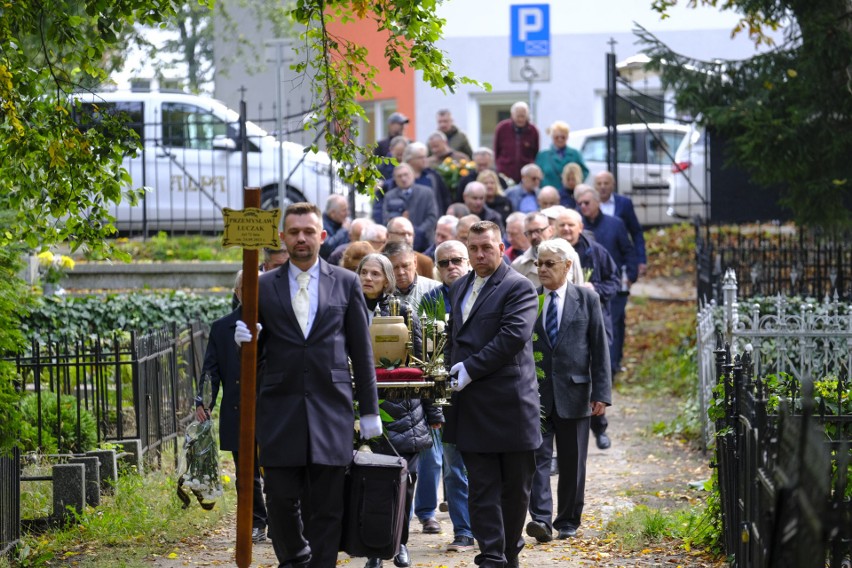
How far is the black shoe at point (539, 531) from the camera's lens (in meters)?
8.85

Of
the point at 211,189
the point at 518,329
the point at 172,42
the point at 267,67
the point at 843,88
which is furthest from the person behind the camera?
the point at 172,42

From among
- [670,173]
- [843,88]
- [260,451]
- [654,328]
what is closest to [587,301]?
[260,451]

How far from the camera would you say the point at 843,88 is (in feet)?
45.7

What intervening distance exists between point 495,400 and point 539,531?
1.55m

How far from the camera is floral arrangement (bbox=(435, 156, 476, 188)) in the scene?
17.9m

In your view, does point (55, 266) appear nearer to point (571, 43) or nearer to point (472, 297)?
point (472, 297)

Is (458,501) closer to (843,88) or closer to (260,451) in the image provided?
(260,451)

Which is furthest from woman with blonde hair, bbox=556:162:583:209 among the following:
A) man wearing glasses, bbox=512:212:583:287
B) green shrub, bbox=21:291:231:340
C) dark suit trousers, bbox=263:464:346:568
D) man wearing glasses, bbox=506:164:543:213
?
dark suit trousers, bbox=263:464:346:568

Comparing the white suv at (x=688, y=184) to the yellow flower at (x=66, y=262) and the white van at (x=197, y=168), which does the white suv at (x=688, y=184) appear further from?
the yellow flower at (x=66, y=262)

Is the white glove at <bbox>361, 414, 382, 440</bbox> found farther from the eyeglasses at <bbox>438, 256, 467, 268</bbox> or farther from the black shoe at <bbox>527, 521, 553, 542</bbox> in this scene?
the eyeglasses at <bbox>438, 256, 467, 268</bbox>

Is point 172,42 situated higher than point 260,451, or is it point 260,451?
point 172,42

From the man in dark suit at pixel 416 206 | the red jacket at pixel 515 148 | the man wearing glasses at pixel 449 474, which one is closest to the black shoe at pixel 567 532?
the man wearing glasses at pixel 449 474

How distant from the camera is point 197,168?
19516 mm

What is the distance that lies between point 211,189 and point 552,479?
9.83m
